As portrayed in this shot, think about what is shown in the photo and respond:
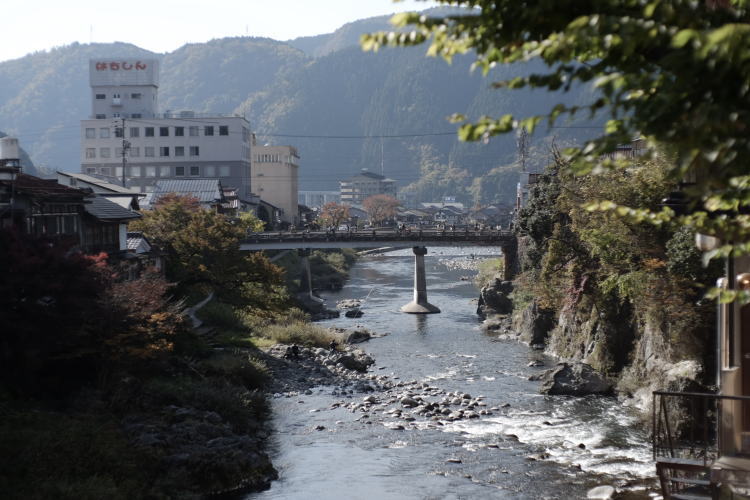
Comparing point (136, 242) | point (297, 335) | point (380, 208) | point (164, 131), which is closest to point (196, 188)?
point (297, 335)

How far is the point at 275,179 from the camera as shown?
401ft

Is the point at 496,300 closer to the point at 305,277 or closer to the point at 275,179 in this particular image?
the point at 305,277

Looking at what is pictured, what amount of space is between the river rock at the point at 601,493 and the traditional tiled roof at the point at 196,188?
54.5 meters

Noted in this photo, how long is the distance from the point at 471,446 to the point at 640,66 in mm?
20330

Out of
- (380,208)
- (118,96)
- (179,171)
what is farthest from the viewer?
(380,208)

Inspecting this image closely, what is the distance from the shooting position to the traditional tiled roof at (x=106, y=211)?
37031mm

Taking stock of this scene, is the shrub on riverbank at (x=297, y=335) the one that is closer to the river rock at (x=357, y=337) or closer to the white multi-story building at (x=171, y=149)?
the river rock at (x=357, y=337)

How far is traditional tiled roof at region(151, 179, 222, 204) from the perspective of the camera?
72.0 m

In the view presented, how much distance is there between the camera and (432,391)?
3272cm

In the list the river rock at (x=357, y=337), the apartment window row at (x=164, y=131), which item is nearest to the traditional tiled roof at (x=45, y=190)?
the river rock at (x=357, y=337)

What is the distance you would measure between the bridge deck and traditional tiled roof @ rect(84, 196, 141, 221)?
25.3 metres

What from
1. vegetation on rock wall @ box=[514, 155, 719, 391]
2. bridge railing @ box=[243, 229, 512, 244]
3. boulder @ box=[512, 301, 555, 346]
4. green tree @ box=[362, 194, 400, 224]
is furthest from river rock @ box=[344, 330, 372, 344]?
green tree @ box=[362, 194, 400, 224]

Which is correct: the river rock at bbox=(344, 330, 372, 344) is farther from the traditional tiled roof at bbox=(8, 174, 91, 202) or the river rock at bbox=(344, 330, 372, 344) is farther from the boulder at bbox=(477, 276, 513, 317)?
the traditional tiled roof at bbox=(8, 174, 91, 202)

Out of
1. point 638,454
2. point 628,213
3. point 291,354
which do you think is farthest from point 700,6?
point 291,354
